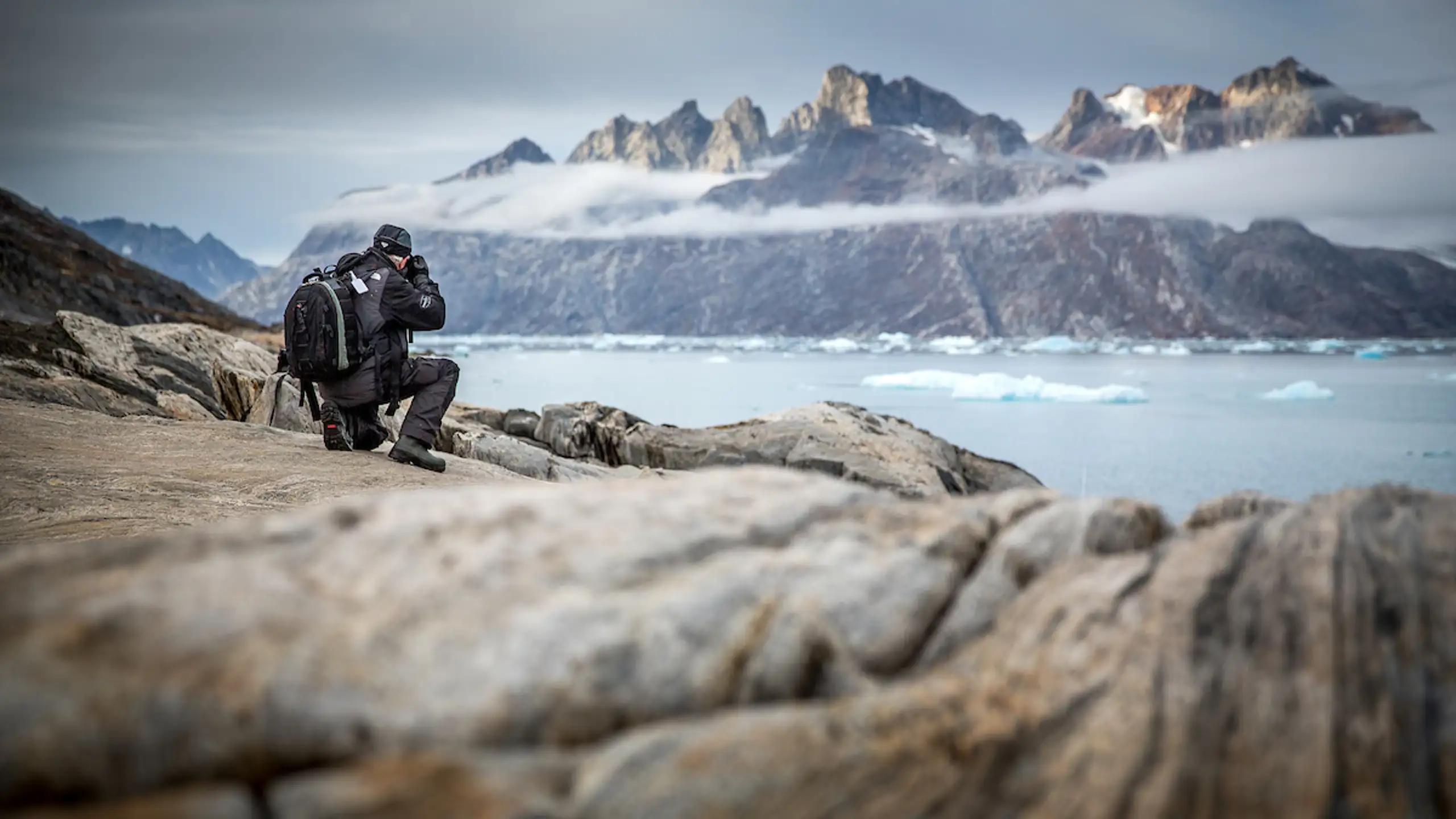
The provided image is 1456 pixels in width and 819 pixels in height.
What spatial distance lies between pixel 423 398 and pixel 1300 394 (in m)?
63.7

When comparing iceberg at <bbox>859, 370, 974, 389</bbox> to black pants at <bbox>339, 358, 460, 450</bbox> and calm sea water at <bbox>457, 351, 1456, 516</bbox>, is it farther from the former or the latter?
black pants at <bbox>339, 358, 460, 450</bbox>

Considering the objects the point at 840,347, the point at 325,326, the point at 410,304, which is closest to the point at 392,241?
the point at 410,304

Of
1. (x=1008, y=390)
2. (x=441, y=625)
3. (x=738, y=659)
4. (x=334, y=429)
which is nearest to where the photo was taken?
(x=441, y=625)

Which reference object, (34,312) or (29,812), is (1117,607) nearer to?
(29,812)

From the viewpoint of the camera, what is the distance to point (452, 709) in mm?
2666

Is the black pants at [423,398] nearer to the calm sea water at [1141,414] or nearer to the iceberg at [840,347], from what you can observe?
the calm sea water at [1141,414]

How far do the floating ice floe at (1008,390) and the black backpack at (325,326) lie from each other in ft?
164

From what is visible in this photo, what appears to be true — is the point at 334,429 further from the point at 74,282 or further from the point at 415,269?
the point at 74,282

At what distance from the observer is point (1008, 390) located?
59.8 metres

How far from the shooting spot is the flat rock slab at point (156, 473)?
301 inches

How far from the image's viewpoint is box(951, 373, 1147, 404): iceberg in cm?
5716

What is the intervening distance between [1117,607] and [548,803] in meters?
1.94

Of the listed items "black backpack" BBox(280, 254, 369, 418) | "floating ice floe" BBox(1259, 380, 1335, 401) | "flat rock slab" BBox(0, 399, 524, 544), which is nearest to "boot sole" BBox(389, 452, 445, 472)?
"flat rock slab" BBox(0, 399, 524, 544)

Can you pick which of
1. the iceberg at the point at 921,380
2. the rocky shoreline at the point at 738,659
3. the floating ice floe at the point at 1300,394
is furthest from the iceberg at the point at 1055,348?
the rocky shoreline at the point at 738,659
